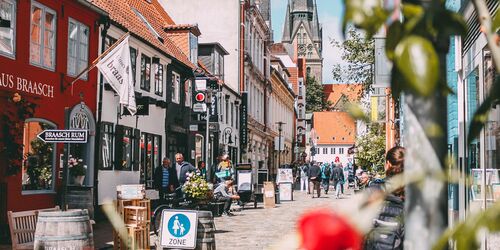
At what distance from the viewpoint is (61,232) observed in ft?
29.4

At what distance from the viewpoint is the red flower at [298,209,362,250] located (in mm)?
809

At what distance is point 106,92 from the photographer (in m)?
21.2

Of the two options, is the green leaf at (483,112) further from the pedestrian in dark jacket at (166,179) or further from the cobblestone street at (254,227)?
the pedestrian in dark jacket at (166,179)

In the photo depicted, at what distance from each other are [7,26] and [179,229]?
7408mm

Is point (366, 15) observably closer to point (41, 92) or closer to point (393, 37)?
point (393, 37)

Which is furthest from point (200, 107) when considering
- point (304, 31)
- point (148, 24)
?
point (304, 31)

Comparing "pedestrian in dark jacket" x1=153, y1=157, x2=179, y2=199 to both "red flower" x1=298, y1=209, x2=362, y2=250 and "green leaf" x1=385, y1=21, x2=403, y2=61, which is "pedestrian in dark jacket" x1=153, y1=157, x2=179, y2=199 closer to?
"green leaf" x1=385, y1=21, x2=403, y2=61

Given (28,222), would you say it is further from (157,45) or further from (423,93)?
(157,45)

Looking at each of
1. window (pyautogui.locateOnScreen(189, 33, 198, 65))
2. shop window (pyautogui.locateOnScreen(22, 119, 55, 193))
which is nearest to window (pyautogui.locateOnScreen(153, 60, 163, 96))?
Answer: window (pyautogui.locateOnScreen(189, 33, 198, 65))

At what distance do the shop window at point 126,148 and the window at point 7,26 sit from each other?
644 centimetres

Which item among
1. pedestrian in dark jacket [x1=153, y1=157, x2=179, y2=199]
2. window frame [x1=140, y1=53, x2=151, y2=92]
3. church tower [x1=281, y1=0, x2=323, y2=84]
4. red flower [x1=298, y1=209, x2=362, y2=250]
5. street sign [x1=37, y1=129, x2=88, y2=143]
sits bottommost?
pedestrian in dark jacket [x1=153, y1=157, x2=179, y2=199]

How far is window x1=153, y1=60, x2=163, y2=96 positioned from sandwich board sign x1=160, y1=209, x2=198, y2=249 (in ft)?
51.4

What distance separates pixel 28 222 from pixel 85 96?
31.9 ft

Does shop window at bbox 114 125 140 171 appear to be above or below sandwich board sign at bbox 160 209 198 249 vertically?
above
